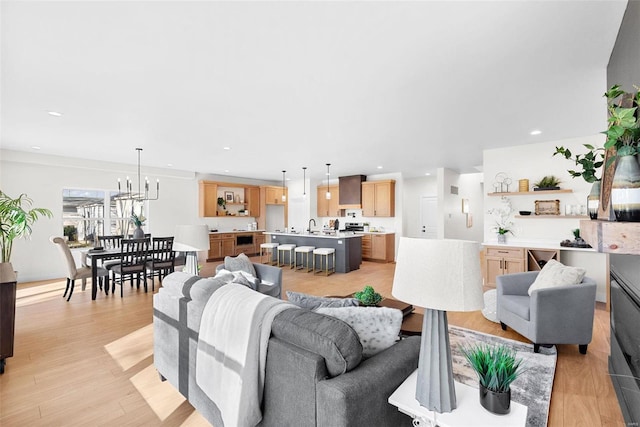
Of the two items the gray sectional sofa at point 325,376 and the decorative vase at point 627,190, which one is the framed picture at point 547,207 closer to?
the decorative vase at point 627,190

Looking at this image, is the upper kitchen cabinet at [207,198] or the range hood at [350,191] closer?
the upper kitchen cabinet at [207,198]

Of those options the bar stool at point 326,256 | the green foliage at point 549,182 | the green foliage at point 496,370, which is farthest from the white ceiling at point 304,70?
the bar stool at point 326,256

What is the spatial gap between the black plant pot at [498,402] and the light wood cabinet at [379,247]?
23.6ft

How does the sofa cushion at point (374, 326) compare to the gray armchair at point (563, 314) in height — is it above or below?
above

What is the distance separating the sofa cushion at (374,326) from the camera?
1653 mm

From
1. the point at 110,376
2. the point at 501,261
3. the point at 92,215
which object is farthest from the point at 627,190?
the point at 92,215

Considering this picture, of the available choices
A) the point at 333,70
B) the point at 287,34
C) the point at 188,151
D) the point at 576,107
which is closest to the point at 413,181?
the point at 576,107

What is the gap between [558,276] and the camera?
9.85 feet

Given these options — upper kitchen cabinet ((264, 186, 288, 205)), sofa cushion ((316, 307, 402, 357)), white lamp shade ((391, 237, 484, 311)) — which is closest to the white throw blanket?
sofa cushion ((316, 307, 402, 357))

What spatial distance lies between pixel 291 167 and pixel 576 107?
554 centimetres

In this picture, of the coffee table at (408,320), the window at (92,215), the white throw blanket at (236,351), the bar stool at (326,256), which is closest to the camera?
the white throw blanket at (236,351)

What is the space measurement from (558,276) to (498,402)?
2393mm

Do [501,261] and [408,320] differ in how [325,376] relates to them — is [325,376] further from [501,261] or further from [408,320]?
[501,261]

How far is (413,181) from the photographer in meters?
9.50
